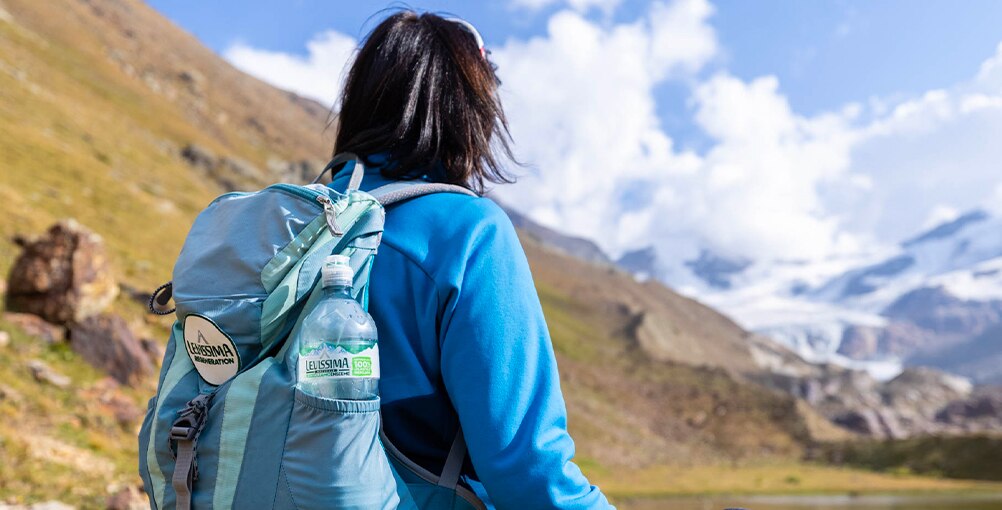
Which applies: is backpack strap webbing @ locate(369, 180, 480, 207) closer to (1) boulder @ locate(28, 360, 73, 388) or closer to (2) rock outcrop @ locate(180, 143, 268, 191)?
(1) boulder @ locate(28, 360, 73, 388)

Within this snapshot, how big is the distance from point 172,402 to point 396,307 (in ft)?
2.13

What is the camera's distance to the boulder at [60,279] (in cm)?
1351

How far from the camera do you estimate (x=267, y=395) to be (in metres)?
1.91

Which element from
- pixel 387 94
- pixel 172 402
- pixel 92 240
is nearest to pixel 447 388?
pixel 172 402

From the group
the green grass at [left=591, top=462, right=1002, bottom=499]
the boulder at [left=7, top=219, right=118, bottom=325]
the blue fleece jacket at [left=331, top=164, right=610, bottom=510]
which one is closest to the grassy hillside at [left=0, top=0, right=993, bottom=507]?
the green grass at [left=591, top=462, right=1002, bottom=499]

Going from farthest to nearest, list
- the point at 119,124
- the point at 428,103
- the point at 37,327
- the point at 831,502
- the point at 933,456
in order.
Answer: the point at 119,124
the point at 933,456
the point at 831,502
the point at 37,327
the point at 428,103

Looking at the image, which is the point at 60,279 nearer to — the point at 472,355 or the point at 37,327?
the point at 37,327

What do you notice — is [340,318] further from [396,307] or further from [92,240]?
[92,240]

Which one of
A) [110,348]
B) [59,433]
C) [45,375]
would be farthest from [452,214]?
[110,348]

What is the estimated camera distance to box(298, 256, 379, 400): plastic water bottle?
1912mm

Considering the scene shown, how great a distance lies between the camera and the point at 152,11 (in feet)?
477

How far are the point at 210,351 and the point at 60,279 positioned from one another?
13607 mm

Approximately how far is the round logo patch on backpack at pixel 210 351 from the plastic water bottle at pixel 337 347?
20cm

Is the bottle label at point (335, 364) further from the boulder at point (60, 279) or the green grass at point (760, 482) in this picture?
the green grass at point (760, 482)
